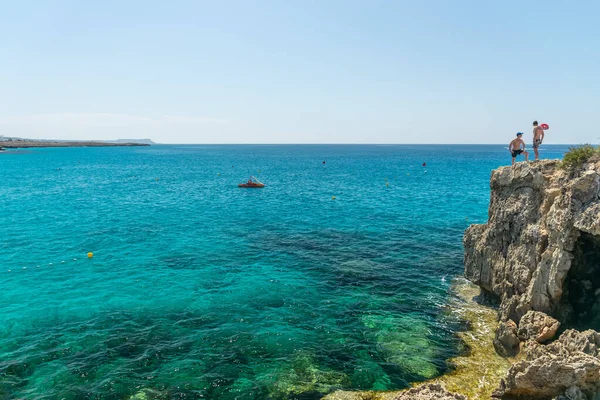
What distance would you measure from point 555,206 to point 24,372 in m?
24.4

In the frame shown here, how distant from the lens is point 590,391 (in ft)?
37.6

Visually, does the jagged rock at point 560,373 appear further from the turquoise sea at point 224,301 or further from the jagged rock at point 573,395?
the turquoise sea at point 224,301

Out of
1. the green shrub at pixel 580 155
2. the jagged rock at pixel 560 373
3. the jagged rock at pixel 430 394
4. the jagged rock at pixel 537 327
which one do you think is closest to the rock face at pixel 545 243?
the green shrub at pixel 580 155

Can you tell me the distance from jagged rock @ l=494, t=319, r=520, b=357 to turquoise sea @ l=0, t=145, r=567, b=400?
1.79 m

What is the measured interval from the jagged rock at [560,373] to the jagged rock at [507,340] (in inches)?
94.7

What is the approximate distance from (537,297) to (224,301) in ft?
53.7

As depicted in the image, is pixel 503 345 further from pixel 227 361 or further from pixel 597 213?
pixel 227 361

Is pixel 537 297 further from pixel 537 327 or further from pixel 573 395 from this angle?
pixel 573 395

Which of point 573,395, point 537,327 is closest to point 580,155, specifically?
point 537,327

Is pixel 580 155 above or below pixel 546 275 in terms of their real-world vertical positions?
above

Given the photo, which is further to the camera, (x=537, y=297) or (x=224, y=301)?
(x=224, y=301)

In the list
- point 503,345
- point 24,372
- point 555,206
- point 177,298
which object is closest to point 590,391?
point 503,345

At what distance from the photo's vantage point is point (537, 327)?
1522cm

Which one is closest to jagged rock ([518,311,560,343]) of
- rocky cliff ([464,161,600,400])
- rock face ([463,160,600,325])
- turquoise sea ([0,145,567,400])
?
rocky cliff ([464,161,600,400])
